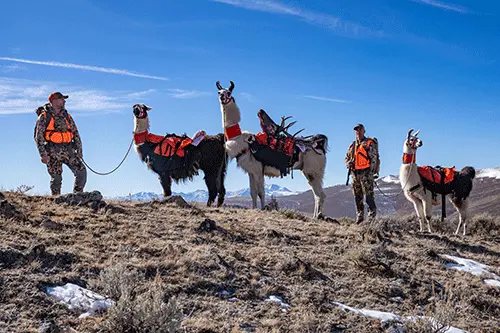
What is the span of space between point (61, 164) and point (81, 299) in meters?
6.40

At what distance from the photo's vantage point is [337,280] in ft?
23.9

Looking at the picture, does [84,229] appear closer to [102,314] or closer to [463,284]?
[102,314]

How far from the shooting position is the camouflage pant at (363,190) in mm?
12727

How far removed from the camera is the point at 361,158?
1269cm

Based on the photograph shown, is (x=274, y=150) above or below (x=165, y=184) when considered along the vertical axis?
above

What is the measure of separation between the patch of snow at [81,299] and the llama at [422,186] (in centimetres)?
980

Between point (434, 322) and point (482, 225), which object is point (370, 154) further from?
point (434, 322)

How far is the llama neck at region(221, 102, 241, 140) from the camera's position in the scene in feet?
42.5

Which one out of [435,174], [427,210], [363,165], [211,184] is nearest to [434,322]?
[363,165]

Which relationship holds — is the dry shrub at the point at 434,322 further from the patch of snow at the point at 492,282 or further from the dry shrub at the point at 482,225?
the dry shrub at the point at 482,225

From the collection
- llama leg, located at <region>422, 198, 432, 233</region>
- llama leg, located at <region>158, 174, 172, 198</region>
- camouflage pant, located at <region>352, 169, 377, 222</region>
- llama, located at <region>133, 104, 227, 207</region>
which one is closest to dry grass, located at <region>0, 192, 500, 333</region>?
camouflage pant, located at <region>352, 169, 377, 222</region>

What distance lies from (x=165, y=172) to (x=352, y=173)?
189 inches

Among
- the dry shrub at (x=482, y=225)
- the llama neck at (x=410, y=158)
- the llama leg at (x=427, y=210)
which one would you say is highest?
the llama neck at (x=410, y=158)

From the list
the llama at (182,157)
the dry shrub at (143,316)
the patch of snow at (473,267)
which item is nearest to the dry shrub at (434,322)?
the dry shrub at (143,316)
